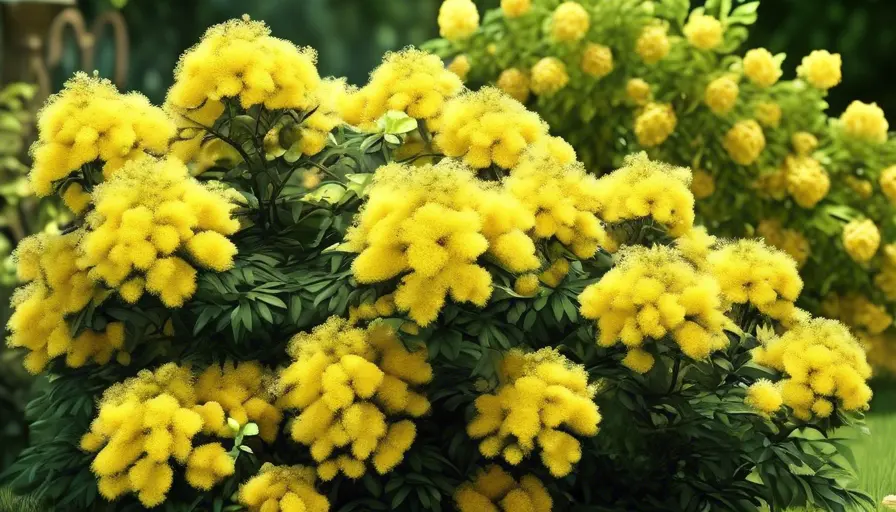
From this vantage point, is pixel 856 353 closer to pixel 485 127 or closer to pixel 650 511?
pixel 650 511

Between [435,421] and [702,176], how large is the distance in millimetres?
3038

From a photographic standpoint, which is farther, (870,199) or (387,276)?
(870,199)

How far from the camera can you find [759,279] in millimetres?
3234

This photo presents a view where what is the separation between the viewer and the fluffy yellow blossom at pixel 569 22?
5.54m

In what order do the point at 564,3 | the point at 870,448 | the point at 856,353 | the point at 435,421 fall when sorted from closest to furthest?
1. the point at 856,353
2. the point at 435,421
3. the point at 870,448
4. the point at 564,3

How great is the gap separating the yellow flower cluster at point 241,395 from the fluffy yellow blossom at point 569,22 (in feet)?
9.49

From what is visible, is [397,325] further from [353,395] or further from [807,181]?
[807,181]

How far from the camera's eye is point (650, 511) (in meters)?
3.28

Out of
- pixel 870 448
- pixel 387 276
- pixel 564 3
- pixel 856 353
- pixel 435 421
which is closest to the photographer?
pixel 387 276

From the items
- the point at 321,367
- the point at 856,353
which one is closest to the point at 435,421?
the point at 321,367

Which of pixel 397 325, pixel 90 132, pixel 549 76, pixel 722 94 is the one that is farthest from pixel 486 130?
pixel 722 94

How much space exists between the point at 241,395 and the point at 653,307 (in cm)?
111

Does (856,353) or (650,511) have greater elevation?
(856,353)

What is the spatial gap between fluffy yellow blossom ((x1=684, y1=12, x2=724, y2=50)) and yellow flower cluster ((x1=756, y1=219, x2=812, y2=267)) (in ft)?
3.38
